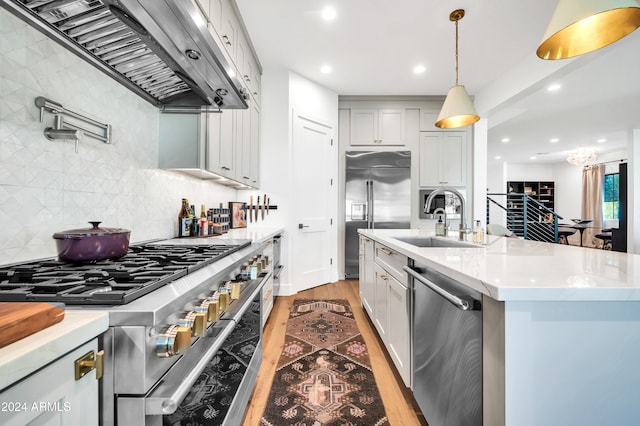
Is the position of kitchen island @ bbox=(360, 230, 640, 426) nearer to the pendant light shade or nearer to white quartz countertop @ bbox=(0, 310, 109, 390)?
white quartz countertop @ bbox=(0, 310, 109, 390)

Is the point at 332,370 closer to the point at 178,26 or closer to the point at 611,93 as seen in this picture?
the point at 178,26

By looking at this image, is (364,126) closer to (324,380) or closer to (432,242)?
(432,242)

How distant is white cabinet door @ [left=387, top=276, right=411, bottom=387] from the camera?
1486 millimetres

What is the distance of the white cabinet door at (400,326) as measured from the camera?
1486mm

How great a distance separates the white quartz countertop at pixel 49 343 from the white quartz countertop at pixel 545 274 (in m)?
0.87

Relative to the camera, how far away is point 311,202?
3.87m

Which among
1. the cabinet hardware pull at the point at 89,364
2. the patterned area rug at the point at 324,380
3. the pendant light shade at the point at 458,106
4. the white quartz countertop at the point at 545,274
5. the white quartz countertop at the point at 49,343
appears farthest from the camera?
the pendant light shade at the point at 458,106

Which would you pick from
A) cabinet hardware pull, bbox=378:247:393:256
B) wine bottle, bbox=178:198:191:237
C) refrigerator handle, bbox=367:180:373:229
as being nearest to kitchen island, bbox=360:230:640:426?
cabinet hardware pull, bbox=378:247:393:256

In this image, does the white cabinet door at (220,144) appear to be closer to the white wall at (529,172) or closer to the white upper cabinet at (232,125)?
the white upper cabinet at (232,125)

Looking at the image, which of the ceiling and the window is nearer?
the ceiling

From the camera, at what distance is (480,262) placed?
104 cm

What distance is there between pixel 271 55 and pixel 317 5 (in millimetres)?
967

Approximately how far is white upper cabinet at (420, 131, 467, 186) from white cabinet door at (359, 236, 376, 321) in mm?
2312

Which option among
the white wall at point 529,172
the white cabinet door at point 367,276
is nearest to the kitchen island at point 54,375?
the white cabinet door at point 367,276
